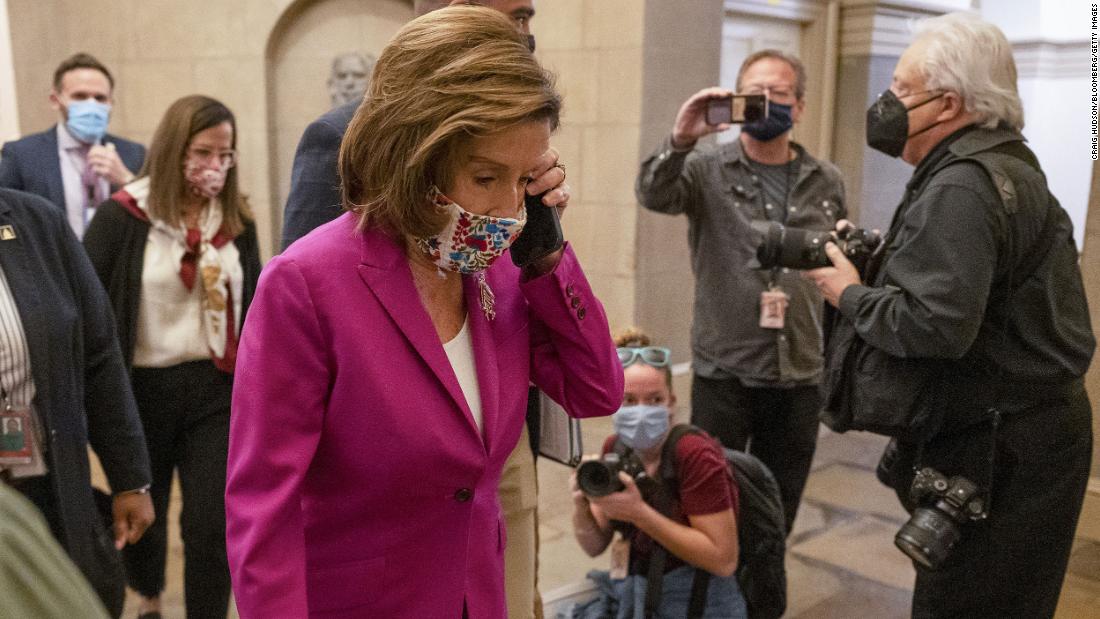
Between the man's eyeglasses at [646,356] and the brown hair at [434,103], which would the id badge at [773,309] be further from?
the brown hair at [434,103]

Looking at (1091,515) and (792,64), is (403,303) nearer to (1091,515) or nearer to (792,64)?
(792,64)

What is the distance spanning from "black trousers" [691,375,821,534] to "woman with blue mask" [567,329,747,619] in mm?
708

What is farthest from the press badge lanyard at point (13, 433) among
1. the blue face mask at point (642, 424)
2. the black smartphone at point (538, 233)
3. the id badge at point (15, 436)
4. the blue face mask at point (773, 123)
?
the blue face mask at point (773, 123)

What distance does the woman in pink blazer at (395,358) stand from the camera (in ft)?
4.87

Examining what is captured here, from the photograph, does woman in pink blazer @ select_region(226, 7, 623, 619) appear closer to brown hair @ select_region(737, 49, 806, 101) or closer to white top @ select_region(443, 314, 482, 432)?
white top @ select_region(443, 314, 482, 432)

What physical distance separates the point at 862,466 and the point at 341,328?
16.6ft

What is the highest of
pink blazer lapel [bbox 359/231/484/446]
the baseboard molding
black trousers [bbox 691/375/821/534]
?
pink blazer lapel [bbox 359/231/484/446]

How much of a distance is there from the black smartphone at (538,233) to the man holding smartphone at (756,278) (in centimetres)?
211

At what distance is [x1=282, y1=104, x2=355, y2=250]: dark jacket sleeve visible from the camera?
6.78ft

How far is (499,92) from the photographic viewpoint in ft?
4.82

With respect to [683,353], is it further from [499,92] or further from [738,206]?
[499,92]

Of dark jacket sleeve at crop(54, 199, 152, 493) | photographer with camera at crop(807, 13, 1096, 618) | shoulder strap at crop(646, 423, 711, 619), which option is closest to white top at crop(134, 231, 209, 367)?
dark jacket sleeve at crop(54, 199, 152, 493)

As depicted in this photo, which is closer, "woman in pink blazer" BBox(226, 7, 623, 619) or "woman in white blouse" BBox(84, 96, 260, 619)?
"woman in pink blazer" BBox(226, 7, 623, 619)

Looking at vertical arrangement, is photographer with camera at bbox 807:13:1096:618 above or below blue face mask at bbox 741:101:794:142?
below
